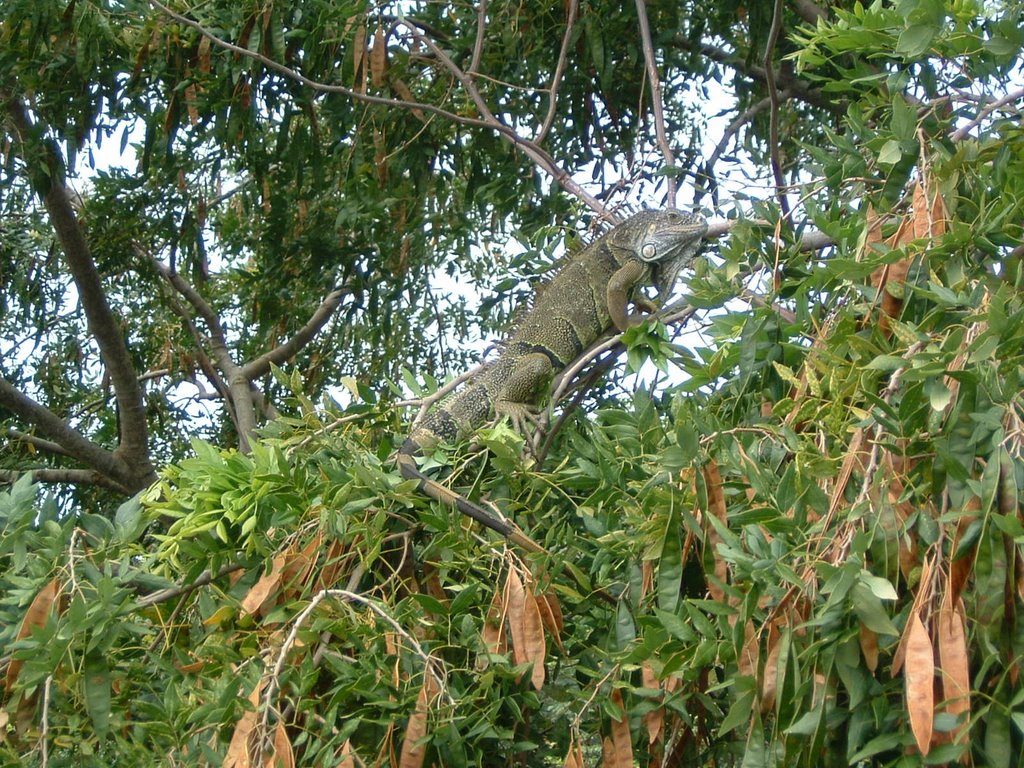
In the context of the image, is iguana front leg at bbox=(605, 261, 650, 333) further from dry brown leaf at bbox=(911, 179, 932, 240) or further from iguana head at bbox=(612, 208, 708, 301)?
dry brown leaf at bbox=(911, 179, 932, 240)

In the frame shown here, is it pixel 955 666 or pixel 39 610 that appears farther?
pixel 39 610

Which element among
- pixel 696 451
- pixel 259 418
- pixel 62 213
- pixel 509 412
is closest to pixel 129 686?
pixel 696 451

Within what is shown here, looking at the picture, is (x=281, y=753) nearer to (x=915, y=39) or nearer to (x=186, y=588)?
(x=186, y=588)

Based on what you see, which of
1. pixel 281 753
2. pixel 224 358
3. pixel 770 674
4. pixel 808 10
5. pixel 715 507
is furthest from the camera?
pixel 224 358

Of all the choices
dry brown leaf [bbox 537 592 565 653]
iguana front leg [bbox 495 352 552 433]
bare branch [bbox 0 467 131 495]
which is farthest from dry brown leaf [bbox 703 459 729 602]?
bare branch [bbox 0 467 131 495]

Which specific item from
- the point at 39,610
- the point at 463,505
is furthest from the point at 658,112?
the point at 39,610

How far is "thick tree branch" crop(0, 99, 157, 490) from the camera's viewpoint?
241 inches

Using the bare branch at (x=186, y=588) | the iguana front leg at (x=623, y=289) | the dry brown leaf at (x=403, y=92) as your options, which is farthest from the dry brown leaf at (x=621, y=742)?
the dry brown leaf at (x=403, y=92)

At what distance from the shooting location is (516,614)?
7.37ft

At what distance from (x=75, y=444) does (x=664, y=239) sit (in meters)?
3.82

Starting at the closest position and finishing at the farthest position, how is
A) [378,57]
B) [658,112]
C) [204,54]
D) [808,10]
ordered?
[658,112] < [378,57] < [204,54] < [808,10]

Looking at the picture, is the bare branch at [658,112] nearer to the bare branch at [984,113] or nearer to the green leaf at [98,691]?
the bare branch at [984,113]

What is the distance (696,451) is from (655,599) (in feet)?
1.29

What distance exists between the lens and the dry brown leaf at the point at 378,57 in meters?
4.35
